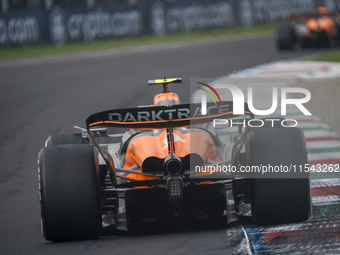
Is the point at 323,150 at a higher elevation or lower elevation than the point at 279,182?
lower

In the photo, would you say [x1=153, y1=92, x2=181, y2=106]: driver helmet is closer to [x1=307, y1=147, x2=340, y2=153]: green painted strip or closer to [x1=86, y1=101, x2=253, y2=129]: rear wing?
[x1=86, y1=101, x2=253, y2=129]: rear wing

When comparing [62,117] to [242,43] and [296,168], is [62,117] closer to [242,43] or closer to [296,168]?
[296,168]

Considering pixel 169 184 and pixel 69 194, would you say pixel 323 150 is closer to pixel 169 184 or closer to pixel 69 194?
pixel 169 184

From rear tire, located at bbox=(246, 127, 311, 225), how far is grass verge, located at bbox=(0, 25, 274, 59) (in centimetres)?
1980

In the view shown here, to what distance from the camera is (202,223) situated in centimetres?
548

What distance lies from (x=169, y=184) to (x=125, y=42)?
20657 millimetres

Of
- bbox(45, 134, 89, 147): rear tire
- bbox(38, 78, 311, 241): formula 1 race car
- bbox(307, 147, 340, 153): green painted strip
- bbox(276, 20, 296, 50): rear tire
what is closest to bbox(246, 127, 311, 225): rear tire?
bbox(38, 78, 311, 241): formula 1 race car

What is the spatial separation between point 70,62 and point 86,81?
421cm

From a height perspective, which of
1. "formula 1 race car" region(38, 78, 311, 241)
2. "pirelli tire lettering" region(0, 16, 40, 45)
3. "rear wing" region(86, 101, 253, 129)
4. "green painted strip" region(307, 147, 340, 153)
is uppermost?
"pirelli tire lettering" region(0, 16, 40, 45)

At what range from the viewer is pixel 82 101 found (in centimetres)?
1483

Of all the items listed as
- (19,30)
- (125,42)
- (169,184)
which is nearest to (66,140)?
(169,184)

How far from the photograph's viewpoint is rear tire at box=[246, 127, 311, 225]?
4.93 meters

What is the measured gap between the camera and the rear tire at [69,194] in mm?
4914

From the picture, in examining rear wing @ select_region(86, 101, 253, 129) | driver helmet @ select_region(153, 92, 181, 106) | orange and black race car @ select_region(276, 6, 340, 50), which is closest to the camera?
rear wing @ select_region(86, 101, 253, 129)
